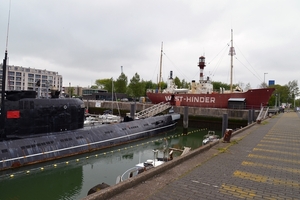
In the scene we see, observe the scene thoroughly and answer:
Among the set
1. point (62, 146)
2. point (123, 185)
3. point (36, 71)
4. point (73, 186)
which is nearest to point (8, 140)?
point (62, 146)

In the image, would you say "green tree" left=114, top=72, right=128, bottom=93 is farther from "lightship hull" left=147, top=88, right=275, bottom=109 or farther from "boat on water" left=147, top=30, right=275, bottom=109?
"lightship hull" left=147, top=88, right=275, bottom=109

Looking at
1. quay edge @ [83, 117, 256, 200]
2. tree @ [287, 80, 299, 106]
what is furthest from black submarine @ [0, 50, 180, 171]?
tree @ [287, 80, 299, 106]

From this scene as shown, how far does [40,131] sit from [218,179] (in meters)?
11.0

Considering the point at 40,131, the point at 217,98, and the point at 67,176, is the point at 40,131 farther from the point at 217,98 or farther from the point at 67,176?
the point at 217,98

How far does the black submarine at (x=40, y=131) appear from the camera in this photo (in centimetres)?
1167

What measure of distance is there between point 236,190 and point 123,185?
9.10ft

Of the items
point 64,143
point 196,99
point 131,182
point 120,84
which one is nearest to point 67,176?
point 64,143

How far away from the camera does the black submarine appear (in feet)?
38.3

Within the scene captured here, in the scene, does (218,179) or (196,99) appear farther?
(196,99)

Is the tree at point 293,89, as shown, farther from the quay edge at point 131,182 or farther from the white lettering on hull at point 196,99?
the quay edge at point 131,182

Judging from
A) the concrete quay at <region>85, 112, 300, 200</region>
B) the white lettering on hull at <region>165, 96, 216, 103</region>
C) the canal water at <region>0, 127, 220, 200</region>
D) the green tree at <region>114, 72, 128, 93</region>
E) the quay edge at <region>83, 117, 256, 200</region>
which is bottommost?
the canal water at <region>0, 127, 220, 200</region>

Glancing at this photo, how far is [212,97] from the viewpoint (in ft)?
112

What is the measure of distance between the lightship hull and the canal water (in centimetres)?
1984

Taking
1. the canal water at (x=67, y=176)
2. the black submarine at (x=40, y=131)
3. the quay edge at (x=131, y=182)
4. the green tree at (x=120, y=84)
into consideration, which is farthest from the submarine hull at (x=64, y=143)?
the green tree at (x=120, y=84)
